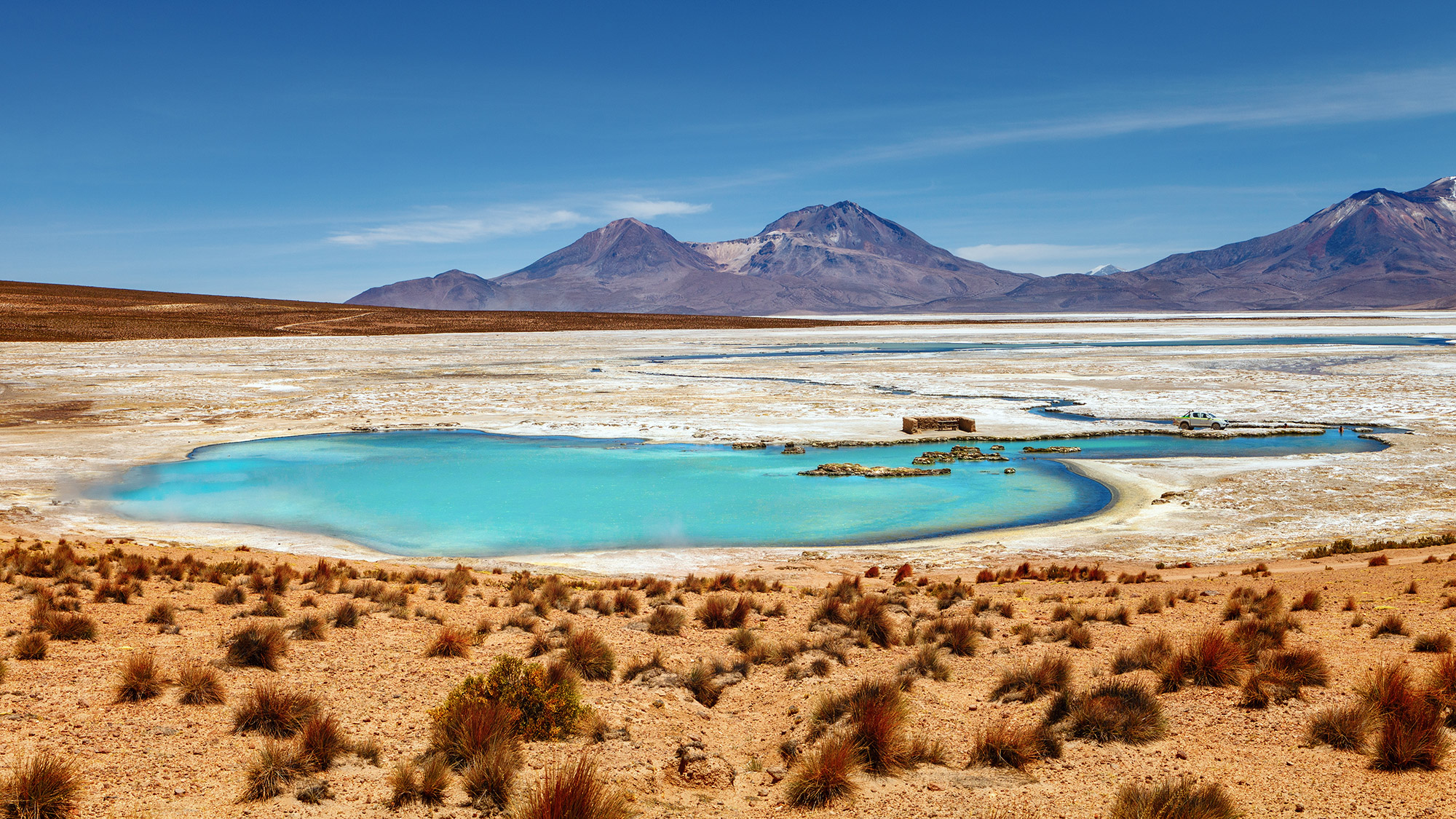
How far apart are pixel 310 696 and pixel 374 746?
101cm

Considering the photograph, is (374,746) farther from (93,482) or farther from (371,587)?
(93,482)

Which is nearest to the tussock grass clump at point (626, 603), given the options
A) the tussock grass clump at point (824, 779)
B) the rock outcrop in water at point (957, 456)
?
the tussock grass clump at point (824, 779)

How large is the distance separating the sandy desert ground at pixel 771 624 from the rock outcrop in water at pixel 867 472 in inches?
128

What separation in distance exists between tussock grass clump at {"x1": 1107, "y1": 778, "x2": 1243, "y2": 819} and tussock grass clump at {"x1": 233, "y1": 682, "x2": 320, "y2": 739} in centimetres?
443

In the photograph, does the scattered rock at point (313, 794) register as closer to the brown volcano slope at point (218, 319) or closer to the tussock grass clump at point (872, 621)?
the tussock grass clump at point (872, 621)

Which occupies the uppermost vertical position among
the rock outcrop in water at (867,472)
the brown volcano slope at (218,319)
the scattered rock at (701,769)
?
the brown volcano slope at (218,319)

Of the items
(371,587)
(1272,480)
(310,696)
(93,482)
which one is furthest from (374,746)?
(1272,480)

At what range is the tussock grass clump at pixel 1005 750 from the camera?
5016mm

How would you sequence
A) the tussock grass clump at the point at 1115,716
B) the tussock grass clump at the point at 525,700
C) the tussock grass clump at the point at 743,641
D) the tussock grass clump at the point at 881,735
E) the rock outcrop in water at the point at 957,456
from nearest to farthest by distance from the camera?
the tussock grass clump at the point at 881,735
the tussock grass clump at the point at 1115,716
the tussock grass clump at the point at 525,700
the tussock grass clump at the point at 743,641
the rock outcrop in water at the point at 957,456

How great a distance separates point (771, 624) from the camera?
8383 millimetres

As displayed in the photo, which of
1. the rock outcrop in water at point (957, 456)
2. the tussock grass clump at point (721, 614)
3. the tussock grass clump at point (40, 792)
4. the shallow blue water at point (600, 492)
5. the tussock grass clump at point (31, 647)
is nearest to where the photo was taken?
the tussock grass clump at point (40, 792)

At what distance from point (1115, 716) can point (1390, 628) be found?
3607mm

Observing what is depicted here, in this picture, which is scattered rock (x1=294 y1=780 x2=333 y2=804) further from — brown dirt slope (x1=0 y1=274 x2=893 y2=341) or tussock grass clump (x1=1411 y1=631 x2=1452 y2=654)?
brown dirt slope (x1=0 y1=274 x2=893 y2=341)

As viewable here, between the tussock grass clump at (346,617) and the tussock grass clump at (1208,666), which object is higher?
the tussock grass clump at (1208,666)
